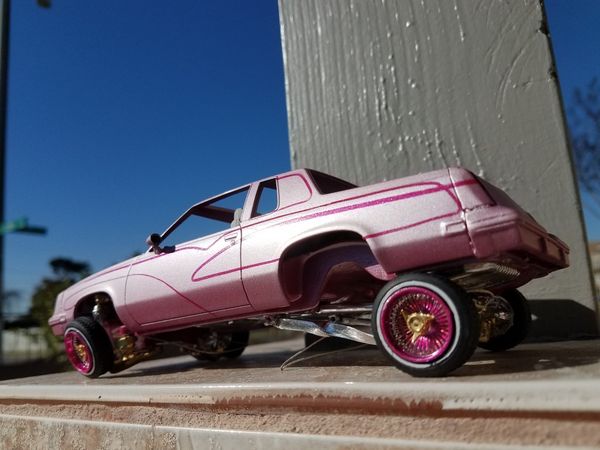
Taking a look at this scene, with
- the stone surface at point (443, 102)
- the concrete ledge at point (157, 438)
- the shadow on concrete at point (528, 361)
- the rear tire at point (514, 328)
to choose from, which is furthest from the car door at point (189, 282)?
the stone surface at point (443, 102)

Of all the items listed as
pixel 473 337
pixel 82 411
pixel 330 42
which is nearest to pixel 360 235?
pixel 473 337

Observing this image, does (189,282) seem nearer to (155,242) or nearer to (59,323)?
(155,242)

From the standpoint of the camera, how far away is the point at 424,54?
3.96m

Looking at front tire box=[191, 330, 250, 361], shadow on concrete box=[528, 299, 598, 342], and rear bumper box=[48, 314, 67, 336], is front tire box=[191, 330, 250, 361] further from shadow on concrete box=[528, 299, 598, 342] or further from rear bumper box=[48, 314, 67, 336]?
shadow on concrete box=[528, 299, 598, 342]

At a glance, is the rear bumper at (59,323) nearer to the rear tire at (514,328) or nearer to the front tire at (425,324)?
the front tire at (425,324)

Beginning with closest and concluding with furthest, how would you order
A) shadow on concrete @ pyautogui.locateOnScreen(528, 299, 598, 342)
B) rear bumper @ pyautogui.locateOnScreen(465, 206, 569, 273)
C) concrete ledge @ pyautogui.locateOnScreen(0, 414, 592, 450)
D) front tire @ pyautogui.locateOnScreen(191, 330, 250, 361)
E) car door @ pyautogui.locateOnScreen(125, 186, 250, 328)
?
concrete ledge @ pyautogui.locateOnScreen(0, 414, 592, 450)
rear bumper @ pyautogui.locateOnScreen(465, 206, 569, 273)
car door @ pyautogui.locateOnScreen(125, 186, 250, 328)
shadow on concrete @ pyautogui.locateOnScreen(528, 299, 598, 342)
front tire @ pyautogui.locateOnScreen(191, 330, 250, 361)

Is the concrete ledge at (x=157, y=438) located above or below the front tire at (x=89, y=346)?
below

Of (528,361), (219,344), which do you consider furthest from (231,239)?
(528,361)

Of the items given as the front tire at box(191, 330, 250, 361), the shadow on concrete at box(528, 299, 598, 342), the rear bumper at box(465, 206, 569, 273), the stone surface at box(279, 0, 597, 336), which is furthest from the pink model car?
the stone surface at box(279, 0, 597, 336)

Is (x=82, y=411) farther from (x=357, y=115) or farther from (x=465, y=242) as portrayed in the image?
(x=357, y=115)

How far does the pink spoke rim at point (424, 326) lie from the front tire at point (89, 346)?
2255 millimetres

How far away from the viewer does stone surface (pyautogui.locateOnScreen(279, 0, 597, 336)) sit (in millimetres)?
3377

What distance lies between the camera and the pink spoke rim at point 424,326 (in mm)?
1897

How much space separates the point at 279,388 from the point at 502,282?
54.3 inches
